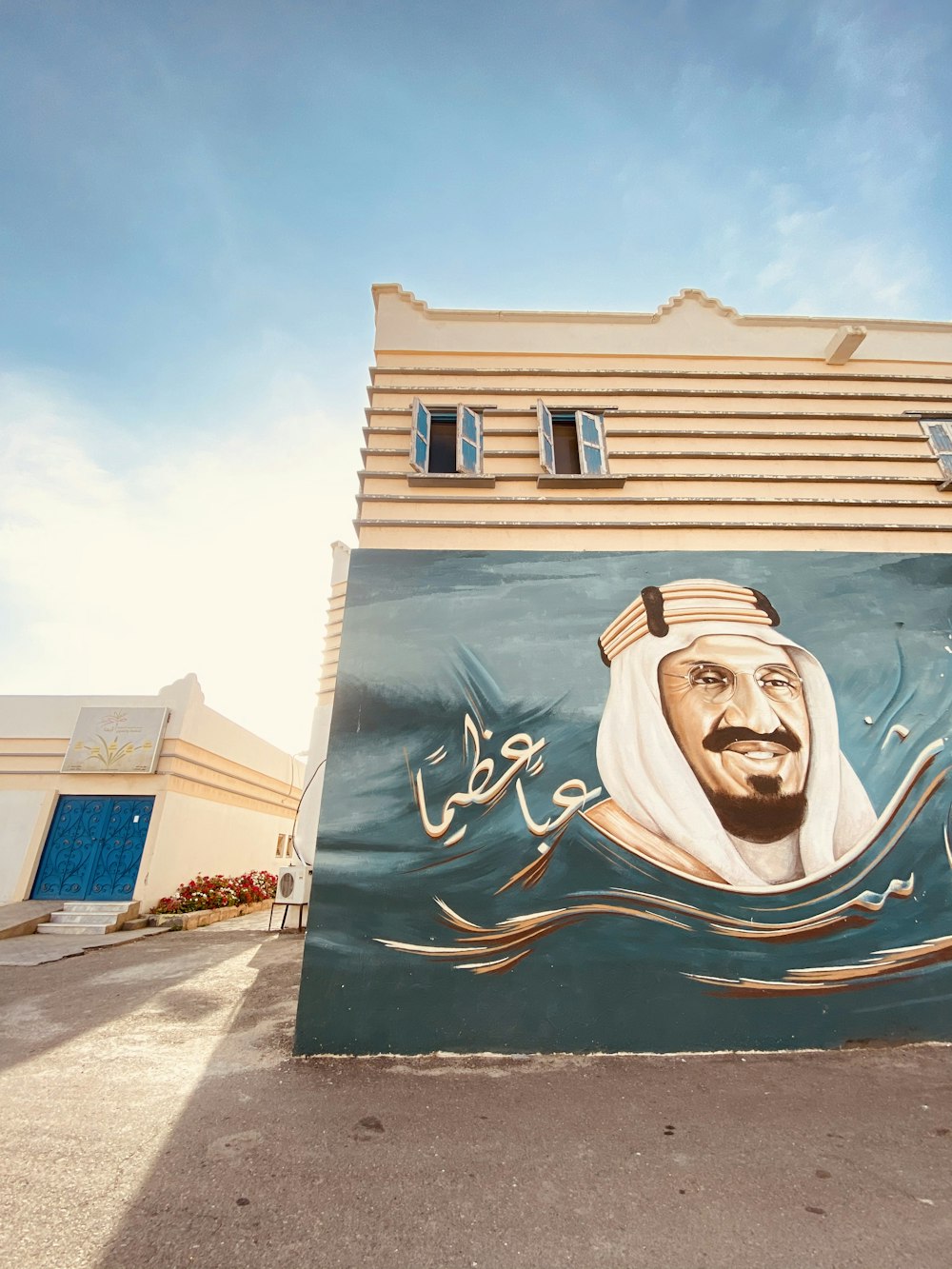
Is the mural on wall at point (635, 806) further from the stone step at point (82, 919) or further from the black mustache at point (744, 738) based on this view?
the stone step at point (82, 919)

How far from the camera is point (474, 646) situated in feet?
19.6

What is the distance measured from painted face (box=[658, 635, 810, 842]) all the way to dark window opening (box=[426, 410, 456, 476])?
376 cm

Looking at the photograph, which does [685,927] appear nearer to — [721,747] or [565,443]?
[721,747]

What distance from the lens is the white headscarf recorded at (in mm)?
5406

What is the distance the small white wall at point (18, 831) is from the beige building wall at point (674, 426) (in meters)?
11.8

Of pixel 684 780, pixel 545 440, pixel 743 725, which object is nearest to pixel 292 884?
pixel 684 780

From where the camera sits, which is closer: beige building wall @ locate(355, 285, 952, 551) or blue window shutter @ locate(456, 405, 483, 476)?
beige building wall @ locate(355, 285, 952, 551)

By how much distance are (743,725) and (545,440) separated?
412cm

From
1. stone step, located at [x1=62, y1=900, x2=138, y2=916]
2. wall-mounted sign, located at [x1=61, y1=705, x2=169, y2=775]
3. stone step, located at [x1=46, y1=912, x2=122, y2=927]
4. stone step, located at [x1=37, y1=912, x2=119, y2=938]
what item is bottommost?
stone step, located at [x1=37, y1=912, x2=119, y2=938]

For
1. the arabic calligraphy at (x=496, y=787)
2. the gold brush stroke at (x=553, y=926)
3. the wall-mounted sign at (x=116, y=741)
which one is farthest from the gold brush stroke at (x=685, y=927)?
the wall-mounted sign at (x=116, y=741)

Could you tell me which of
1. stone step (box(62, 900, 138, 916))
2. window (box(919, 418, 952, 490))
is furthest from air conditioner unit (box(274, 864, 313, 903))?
window (box(919, 418, 952, 490))

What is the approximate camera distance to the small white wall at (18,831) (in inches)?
473

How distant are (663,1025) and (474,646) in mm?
3884

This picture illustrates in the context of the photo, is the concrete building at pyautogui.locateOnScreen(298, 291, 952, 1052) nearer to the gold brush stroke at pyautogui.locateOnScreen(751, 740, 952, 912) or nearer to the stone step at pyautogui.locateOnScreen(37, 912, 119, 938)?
the gold brush stroke at pyautogui.locateOnScreen(751, 740, 952, 912)
